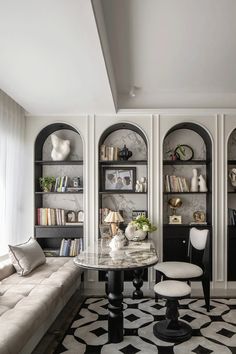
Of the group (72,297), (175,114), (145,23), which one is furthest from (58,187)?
(145,23)

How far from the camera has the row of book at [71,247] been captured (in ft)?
14.1

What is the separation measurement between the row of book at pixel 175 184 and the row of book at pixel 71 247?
4.62 ft

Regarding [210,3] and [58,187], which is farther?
[58,187]

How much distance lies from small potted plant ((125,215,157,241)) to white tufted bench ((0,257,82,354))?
0.75 meters

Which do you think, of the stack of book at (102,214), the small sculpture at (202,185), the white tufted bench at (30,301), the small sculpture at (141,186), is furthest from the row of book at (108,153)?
the white tufted bench at (30,301)

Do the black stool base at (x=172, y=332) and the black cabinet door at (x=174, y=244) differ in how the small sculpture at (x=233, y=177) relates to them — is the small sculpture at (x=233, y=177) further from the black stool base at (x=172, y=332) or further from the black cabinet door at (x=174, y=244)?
the black stool base at (x=172, y=332)

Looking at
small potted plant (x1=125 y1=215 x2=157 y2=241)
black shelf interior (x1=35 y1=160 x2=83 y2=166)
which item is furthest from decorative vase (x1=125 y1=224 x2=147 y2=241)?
black shelf interior (x1=35 y1=160 x2=83 y2=166)

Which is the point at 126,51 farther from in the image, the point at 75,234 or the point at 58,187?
the point at 75,234

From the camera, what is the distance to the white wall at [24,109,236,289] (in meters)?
4.23

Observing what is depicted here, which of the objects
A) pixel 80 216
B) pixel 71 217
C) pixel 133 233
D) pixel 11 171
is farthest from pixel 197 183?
pixel 11 171

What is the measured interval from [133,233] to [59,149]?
1569 mm

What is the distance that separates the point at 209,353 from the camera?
2551 millimetres

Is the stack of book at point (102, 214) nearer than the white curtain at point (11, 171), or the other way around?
the white curtain at point (11, 171)

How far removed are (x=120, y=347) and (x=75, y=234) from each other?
1889 mm
